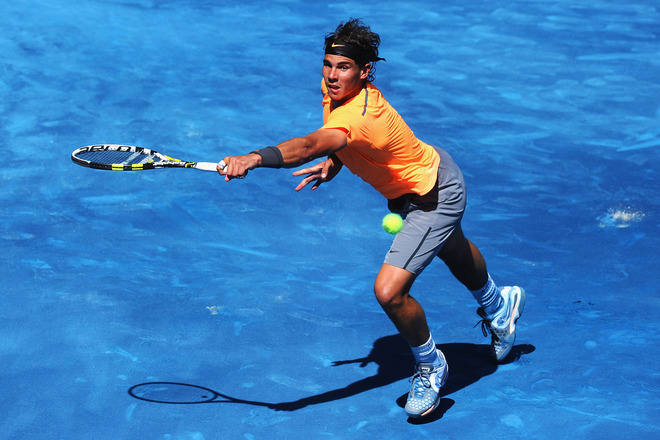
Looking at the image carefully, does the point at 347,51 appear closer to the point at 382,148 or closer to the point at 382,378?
the point at 382,148

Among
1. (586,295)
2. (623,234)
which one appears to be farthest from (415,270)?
(623,234)

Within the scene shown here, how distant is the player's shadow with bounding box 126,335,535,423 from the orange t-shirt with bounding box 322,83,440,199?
1151mm

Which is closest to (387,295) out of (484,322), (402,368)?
(402,368)

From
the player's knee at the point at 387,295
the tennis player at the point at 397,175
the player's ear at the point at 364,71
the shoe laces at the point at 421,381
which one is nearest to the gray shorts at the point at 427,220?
the tennis player at the point at 397,175

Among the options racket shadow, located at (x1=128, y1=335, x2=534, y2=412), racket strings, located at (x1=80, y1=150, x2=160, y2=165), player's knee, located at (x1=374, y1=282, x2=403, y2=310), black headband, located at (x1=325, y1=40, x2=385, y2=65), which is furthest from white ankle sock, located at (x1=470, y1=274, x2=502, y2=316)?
racket strings, located at (x1=80, y1=150, x2=160, y2=165)

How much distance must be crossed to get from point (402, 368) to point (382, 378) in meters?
0.19

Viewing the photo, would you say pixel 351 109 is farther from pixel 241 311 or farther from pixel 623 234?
pixel 623 234

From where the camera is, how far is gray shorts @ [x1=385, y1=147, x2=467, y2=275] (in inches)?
170

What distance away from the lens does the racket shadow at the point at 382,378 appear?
4496mm

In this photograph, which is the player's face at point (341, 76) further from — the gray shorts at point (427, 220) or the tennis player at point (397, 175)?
the gray shorts at point (427, 220)

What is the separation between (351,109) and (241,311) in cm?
197

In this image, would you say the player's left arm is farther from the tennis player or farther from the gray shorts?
the gray shorts

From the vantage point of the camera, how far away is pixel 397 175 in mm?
4301

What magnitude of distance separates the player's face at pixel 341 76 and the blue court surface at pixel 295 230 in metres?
1.72
